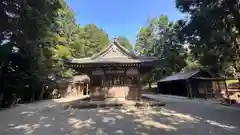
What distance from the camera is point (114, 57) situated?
12695 mm

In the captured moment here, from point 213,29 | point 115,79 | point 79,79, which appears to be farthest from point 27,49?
point 213,29

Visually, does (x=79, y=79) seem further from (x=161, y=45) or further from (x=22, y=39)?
(x=161, y=45)

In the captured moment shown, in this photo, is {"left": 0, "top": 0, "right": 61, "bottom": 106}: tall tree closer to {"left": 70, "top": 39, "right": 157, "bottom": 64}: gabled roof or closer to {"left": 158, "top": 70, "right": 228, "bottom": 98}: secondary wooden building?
{"left": 70, "top": 39, "right": 157, "bottom": 64}: gabled roof

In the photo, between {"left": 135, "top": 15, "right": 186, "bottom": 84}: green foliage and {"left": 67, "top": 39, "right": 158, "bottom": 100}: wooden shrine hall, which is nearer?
{"left": 67, "top": 39, "right": 158, "bottom": 100}: wooden shrine hall

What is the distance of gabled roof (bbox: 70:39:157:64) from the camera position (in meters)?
11.7

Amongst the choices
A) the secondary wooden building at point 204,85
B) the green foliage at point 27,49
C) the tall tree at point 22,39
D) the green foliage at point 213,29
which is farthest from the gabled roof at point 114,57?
the secondary wooden building at point 204,85

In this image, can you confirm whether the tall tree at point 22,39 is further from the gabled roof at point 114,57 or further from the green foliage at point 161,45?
the green foliage at point 161,45

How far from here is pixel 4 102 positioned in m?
13.2

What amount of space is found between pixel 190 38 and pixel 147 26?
26208mm

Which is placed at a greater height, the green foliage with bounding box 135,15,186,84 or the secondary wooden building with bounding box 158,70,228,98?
the green foliage with bounding box 135,15,186,84

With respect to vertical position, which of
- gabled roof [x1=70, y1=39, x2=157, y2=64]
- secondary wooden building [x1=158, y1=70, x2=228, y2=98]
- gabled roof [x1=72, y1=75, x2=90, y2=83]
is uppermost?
gabled roof [x1=70, y1=39, x2=157, y2=64]

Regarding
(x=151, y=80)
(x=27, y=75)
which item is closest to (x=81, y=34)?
(x=151, y=80)

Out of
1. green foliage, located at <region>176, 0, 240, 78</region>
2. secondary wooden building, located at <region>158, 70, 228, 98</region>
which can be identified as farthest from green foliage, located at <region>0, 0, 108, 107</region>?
secondary wooden building, located at <region>158, 70, 228, 98</region>

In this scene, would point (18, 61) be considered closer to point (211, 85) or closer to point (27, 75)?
point (27, 75)
